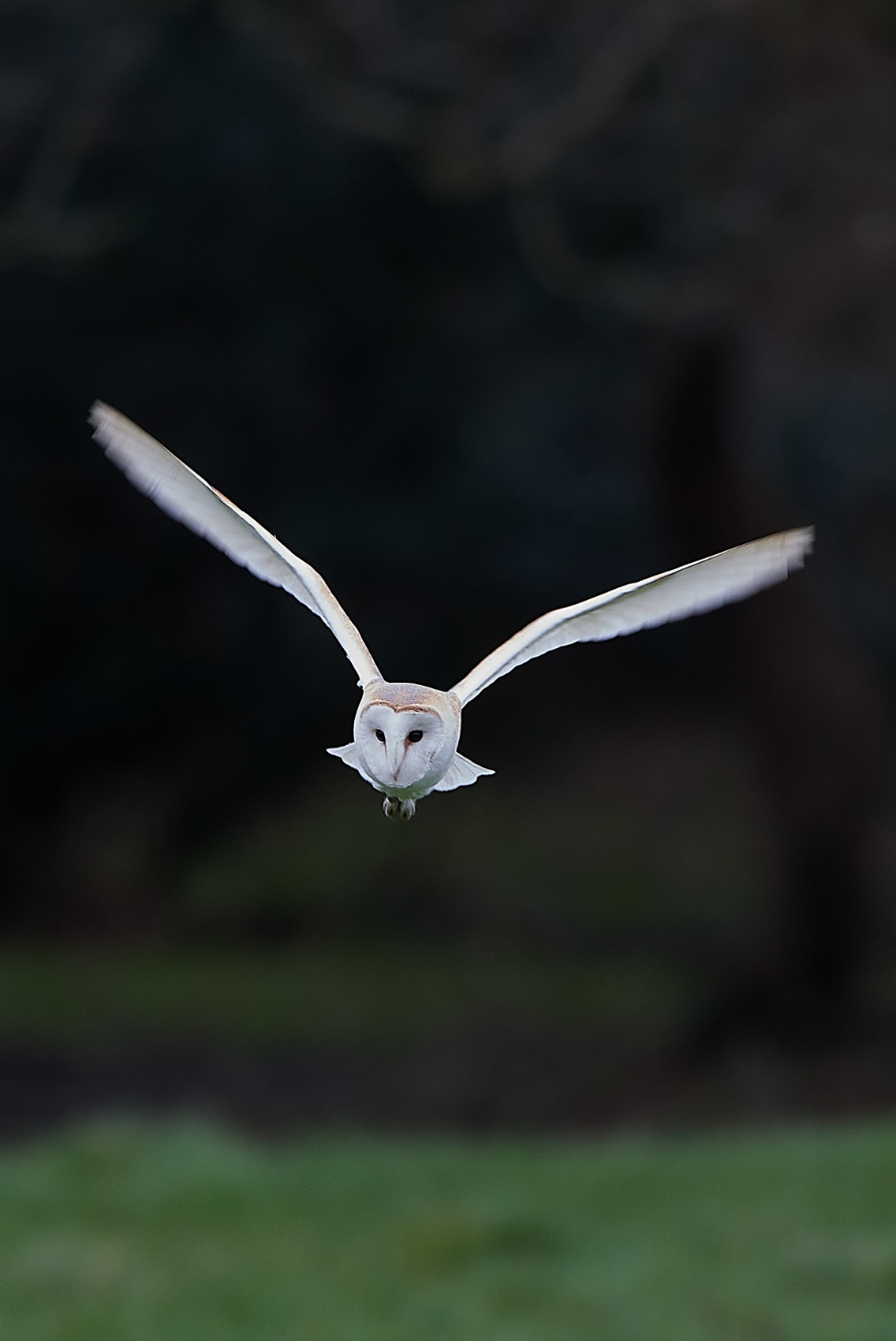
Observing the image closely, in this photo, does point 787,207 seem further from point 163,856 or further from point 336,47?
point 163,856

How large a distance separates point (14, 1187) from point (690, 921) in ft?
28.7

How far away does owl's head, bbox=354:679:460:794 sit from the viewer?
0.93 m

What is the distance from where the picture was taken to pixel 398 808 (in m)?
0.97

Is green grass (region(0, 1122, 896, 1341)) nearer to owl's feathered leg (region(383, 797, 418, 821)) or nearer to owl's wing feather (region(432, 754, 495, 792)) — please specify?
owl's wing feather (region(432, 754, 495, 792))

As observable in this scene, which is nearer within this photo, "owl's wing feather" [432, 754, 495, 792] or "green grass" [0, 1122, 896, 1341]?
"owl's wing feather" [432, 754, 495, 792]

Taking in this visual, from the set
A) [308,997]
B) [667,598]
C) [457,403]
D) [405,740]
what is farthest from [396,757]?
[308,997]

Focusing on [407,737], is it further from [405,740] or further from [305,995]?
[305,995]

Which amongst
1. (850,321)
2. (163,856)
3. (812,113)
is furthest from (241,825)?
(812,113)

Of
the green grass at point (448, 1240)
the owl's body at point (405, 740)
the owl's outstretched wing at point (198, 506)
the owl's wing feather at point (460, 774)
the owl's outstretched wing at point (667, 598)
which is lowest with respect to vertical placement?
the owl's body at point (405, 740)

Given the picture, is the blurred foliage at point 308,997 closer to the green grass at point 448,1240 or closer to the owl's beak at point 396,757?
the green grass at point 448,1240

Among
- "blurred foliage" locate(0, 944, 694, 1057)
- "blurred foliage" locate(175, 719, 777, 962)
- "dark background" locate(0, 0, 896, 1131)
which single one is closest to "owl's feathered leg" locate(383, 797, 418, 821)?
"dark background" locate(0, 0, 896, 1131)

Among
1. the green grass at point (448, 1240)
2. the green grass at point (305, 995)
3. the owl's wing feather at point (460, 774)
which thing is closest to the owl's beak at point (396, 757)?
the owl's wing feather at point (460, 774)

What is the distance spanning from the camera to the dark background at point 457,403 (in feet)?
25.8

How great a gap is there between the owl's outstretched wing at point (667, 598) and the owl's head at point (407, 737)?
0.05 m
